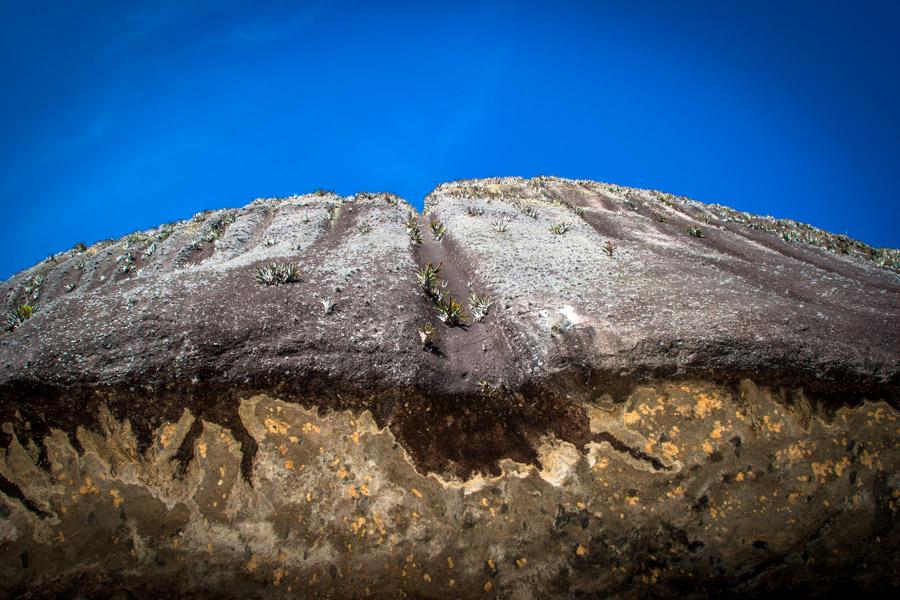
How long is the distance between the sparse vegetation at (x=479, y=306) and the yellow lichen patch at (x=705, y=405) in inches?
197

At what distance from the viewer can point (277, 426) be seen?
7844mm

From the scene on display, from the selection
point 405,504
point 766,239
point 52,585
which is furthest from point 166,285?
point 766,239

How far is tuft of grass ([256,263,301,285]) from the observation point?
35.6 ft

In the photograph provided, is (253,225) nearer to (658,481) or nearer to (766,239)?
(658,481)

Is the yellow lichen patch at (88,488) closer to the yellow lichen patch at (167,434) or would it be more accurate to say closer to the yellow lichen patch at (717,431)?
the yellow lichen patch at (167,434)

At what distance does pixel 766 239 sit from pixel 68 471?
2746 centimetres

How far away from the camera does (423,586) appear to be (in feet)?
22.9

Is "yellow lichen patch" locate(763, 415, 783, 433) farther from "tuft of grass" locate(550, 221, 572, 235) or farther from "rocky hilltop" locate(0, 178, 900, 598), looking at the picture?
"tuft of grass" locate(550, 221, 572, 235)

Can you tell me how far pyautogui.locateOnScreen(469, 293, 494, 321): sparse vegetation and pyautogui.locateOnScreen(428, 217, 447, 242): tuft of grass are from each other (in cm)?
589

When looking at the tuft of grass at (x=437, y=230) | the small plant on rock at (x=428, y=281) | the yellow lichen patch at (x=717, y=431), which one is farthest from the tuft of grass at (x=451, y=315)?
the tuft of grass at (x=437, y=230)

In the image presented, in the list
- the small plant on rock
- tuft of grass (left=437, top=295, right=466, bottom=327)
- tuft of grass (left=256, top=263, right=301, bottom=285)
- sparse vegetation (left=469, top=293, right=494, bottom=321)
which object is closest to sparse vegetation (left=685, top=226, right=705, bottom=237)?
sparse vegetation (left=469, top=293, right=494, bottom=321)

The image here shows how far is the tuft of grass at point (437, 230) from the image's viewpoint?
16331 millimetres

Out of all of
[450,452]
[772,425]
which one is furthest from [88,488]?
[772,425]

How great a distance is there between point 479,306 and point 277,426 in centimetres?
552
